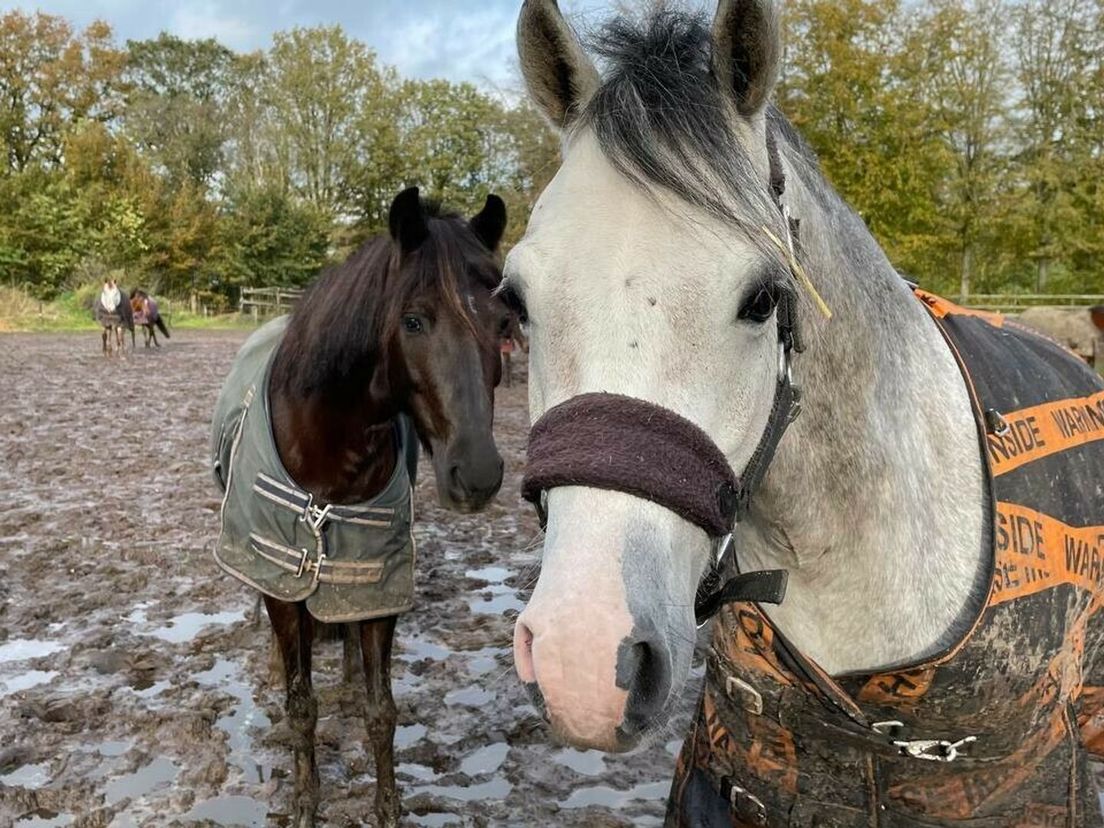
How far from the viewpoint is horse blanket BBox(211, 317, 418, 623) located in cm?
303

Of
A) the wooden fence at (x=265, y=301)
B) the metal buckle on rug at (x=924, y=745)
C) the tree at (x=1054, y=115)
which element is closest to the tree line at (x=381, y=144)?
the tree at (x=1054, y=115)

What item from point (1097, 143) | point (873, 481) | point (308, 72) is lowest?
point (873, 481)

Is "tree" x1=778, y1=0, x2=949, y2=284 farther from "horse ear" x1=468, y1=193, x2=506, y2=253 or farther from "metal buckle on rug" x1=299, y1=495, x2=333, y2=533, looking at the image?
"metal buckle on rug" x1=299, y1=495, x2=333, y2=533

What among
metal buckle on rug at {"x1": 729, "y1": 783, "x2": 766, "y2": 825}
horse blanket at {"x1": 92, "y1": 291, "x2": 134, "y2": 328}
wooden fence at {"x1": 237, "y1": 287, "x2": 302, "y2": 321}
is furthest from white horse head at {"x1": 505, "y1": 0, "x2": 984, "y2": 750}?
wooden fence at {"x1": 237, "y1": 287, "x2": 302, "y2": 321}

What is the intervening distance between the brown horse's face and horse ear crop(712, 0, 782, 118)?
1584 millimetres

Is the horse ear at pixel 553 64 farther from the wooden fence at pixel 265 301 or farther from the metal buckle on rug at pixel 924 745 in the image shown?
the wooden fence at pixel 265 301

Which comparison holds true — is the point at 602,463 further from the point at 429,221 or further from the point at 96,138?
the point at 96,138

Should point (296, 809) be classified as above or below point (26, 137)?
below

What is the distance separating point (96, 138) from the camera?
111 feet

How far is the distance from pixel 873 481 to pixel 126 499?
23.3ft

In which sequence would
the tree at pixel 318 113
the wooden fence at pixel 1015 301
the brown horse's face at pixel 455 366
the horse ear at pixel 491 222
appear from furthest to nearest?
the tree at pixel 318 113, the wooden fence at pixel 1015 301, the horse ear at pixel 491 222, the brown horse's face at pixel 455 366

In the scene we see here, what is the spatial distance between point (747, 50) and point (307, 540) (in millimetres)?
2322

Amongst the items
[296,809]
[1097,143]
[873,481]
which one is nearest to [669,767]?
[296,809]

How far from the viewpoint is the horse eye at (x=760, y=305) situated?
4.34ft
